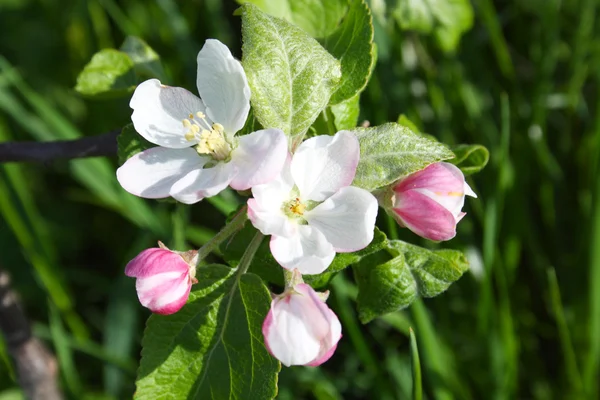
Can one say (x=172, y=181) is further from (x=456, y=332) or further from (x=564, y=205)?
(x=564, y=205)

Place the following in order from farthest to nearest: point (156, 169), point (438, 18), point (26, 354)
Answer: point (438, 18), point (26, 354), point (156, 169)

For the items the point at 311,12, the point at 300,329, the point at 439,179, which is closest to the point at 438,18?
the point at 311,12

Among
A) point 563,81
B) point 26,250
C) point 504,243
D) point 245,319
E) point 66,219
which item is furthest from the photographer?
point 66,219

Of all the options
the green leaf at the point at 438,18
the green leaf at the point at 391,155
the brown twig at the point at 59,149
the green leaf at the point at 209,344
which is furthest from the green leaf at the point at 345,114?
the green leaf at the point at 438,18

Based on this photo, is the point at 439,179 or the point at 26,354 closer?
the point at 439,179

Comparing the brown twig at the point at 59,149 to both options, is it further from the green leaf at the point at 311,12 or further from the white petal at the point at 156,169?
the green leaf at the point at 311,12

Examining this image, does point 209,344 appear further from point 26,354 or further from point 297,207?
point 26,354

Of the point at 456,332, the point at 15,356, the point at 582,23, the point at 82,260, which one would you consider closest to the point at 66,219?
the point at 82,260
